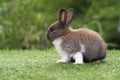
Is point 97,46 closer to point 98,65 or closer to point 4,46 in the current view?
point 98,65

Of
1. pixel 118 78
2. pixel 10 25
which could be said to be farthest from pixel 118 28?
pixel 118 78

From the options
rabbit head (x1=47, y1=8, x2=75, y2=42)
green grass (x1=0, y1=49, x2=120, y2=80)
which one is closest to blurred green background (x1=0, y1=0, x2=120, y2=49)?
green grass (x1=0, y1=49, x2=120, y2=80)

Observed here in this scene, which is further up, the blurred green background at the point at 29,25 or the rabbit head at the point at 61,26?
the blurred green background at the point at 29,25

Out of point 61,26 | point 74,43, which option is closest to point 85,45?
point 74,43

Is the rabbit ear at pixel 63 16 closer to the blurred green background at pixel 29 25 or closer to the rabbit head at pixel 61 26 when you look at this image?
the rabbit head at pixel 61 26

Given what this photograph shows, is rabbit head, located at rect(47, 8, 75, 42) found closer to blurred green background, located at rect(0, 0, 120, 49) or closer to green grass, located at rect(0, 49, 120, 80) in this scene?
green grass, located at rect(0, 49, 120, 80)

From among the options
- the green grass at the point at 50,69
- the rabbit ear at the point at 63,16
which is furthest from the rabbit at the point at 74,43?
the green grass at the point at 50,69

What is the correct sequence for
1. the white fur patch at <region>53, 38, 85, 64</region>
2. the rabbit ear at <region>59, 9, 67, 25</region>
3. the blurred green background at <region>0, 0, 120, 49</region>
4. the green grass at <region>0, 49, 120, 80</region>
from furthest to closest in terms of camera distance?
the blurred green background at <region>0, 0, 120, 49</region> → the rabbit ear at <region>59, 9, 67, 25</region> → the white fur patch at <region>53, 38, 85, 64</region> → the green grass at <region>0, 49, 120, 80</region>
